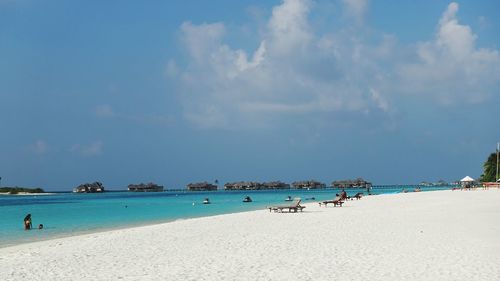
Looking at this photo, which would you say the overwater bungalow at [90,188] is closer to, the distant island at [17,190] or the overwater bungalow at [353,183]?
the distant island at [17,190]

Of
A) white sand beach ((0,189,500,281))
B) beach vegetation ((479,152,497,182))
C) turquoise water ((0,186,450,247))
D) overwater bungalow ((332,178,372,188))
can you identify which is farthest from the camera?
overwater bungalow ((332,178,372,188))

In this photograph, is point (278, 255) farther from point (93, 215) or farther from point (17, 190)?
point (17, 190)

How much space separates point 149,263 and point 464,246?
314 inches

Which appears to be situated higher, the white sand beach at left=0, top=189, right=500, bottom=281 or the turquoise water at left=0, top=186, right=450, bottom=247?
the white sand beach at left=0, top=189, right=500, bottom=281

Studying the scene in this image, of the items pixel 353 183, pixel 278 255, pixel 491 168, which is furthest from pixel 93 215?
pixel 353 183

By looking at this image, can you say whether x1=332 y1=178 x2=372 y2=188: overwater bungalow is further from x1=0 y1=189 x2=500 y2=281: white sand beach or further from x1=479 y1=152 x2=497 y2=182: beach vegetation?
x1=0 y1=189 x2=500 y2=281: white sand beach

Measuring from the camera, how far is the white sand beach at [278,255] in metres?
9.72

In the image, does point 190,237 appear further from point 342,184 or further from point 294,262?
point 342,184

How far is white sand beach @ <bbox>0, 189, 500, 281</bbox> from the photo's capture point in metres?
9.72

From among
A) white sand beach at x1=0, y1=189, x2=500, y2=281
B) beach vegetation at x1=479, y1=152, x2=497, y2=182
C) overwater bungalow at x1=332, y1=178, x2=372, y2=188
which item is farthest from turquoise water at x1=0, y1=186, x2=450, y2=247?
overwater bungalow at x1=332, y1=178, x2=372, y2=188

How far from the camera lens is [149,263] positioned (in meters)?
11.2

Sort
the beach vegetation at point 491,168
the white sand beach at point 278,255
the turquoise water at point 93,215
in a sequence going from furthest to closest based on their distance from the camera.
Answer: the beach vegetation at point 491,168
the turquoise water at point 93,215
the white sand beach at point 278,255

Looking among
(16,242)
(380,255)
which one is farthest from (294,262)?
(16,242)

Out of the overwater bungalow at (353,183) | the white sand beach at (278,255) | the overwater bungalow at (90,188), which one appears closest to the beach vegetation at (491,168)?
the white sand beach at (278,255)
